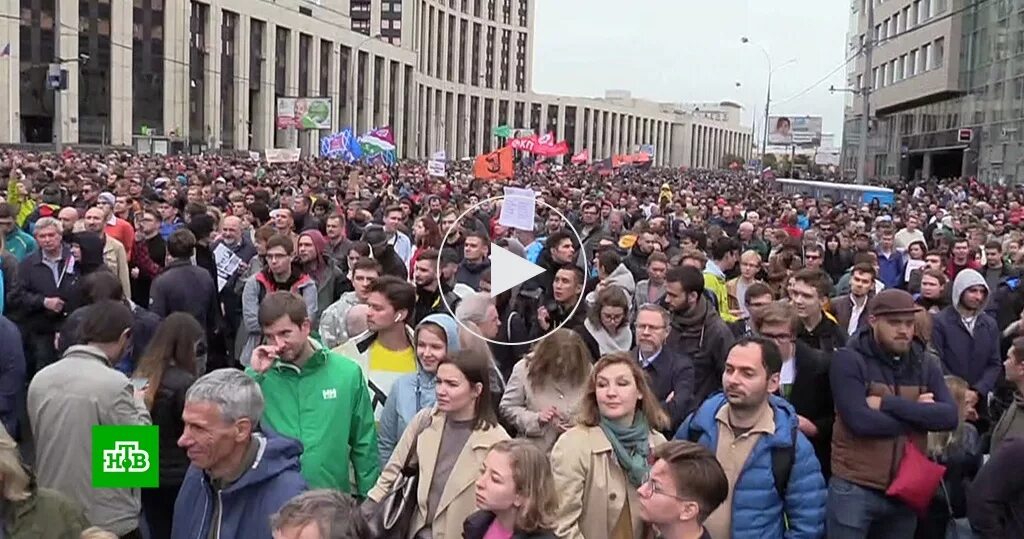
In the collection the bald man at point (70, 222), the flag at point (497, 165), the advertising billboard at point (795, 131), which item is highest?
the advertising billboard at point (795, 131)

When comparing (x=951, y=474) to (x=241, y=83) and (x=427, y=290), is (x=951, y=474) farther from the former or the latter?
(x=241, y=83)

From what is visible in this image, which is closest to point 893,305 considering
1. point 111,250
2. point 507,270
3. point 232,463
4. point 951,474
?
point 951,474

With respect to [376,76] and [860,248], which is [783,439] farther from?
[376,76]

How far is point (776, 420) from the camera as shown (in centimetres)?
459

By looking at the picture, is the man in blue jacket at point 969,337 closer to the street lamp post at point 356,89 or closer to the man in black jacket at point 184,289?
the man in black jacket at point 184,289

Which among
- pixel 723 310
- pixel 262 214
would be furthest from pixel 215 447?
pixel 262 214

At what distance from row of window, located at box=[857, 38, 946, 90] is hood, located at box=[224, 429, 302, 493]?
167 feet

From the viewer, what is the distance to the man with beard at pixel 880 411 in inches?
193

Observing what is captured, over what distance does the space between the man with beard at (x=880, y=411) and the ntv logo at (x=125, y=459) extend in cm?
304

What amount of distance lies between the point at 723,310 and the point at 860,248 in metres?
4.01

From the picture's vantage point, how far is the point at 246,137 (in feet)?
231

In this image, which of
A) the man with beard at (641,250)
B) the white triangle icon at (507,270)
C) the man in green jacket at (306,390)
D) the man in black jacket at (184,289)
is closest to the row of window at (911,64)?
the man with beard at (641,250)

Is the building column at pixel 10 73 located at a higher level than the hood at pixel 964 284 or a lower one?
higher

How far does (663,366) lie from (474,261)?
3296 mm
